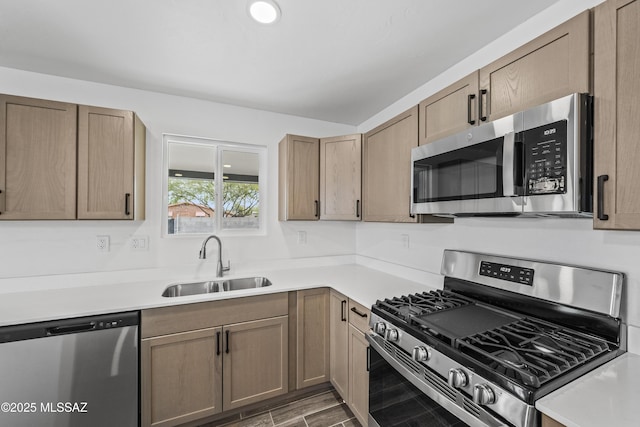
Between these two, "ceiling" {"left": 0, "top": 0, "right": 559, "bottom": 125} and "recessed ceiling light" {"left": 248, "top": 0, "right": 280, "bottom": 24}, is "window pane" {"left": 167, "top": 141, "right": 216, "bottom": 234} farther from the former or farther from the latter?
"recessed ceiling light" {"left": 248, "top": 0, "right": 280, "bottom": 24}

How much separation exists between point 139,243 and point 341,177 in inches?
70.3

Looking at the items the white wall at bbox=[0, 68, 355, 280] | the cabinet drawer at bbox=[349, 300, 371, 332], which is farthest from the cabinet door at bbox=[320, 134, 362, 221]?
the cabinet drawer at bbox=[349, 300, 371, 332]

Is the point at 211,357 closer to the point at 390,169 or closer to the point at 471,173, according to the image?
the point at 390,169

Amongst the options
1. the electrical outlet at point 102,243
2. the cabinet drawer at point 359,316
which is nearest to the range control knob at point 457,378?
the cabinet drawer at point 359,316

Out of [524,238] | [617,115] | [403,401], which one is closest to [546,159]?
[617,115]

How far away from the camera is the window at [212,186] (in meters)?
2.31

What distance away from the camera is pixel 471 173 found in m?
1.28

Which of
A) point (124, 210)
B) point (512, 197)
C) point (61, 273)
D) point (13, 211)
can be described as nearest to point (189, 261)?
point (124, 210)

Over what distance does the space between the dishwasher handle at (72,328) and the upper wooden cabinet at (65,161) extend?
72 cm

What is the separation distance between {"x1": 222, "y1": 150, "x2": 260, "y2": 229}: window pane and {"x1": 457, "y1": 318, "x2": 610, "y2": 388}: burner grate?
6.73 ft

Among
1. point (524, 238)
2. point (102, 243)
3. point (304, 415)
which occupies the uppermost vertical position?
point (524, 238)

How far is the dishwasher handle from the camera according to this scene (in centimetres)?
138

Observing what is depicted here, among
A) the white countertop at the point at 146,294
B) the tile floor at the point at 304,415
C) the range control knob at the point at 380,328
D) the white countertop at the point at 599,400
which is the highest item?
the white countertop at the point at 599,400

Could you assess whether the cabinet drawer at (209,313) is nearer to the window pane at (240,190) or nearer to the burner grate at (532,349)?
the window pane at (240,190)
